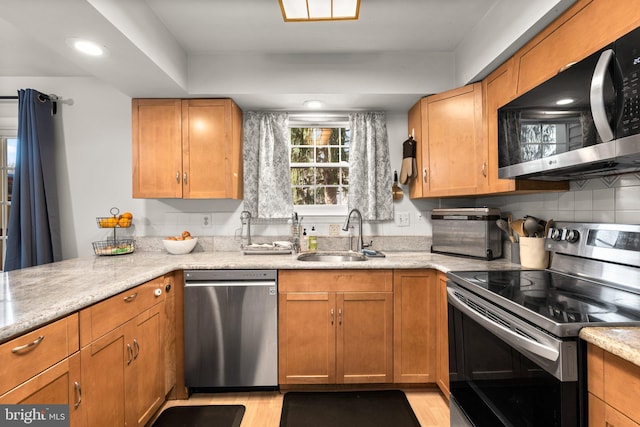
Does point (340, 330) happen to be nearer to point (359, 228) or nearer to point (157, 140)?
point (359, 228)

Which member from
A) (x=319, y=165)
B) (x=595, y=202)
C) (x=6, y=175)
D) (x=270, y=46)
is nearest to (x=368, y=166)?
(x=319, y=165)

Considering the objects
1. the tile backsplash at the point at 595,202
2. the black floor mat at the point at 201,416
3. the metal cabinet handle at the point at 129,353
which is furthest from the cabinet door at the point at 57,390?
the tile backsplash at the point at 595,202

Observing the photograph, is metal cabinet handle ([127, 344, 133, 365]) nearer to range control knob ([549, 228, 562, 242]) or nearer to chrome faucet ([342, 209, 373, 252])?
chrome faucet ([342, 209, 373, 252])

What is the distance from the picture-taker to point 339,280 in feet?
7.30

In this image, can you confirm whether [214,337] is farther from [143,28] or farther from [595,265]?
[595,265]

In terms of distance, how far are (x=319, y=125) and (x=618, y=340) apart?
2.51m

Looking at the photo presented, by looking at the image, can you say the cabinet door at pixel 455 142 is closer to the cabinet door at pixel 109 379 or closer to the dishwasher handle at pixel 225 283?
the dishwasher handle at pixel 225 283

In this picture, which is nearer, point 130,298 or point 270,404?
point 130,298

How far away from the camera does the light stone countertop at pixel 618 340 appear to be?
0.84 m

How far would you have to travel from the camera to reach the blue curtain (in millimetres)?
2629

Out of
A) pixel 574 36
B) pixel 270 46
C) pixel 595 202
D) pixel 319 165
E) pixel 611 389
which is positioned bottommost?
pixel 611 389

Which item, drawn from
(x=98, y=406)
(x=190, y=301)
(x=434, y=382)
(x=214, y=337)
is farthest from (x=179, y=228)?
(x=434, y=382)

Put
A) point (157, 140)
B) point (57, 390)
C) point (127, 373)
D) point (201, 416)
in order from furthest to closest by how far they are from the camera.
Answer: point (157, 140), point (201, 416), point (127, 373), point (57, 390)

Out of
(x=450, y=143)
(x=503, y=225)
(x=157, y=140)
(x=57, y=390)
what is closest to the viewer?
(x=57, y=390)
